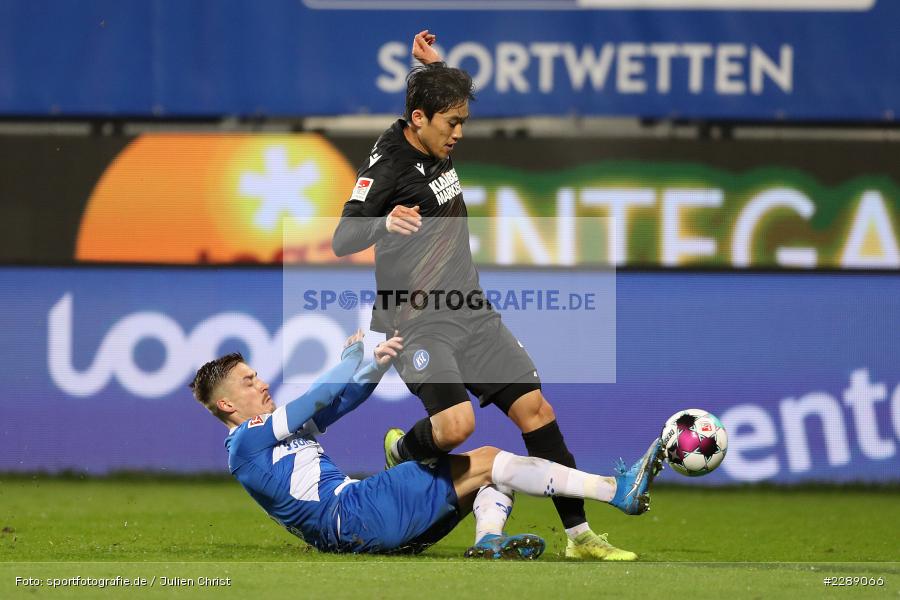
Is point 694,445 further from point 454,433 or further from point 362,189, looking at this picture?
point 362,189

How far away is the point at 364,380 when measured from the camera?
5375 millimetres

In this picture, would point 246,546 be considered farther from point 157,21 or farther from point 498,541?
point 157,21

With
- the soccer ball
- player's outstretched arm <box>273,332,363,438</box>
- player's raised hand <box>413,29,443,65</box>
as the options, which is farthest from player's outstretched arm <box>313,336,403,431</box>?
player's raised hand <box>413,29,443,65</box>

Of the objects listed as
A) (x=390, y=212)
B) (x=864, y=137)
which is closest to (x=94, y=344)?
(x=390, y=212)

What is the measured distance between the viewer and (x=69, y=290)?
8.41 m

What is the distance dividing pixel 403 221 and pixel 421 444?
0.88 metres

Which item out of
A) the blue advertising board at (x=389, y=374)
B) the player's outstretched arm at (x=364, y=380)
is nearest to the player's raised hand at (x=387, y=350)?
the player's outstretched arm at (x=364, y=380)

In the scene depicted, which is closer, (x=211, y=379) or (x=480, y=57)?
(x=211, y=379)

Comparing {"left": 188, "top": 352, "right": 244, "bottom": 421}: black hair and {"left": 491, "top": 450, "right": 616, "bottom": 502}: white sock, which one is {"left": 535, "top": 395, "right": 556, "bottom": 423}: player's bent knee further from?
{"left": 188, "top": 352, "right": 244, "bottom": 421}: black hair

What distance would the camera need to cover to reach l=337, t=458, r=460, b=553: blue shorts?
5.16 meters

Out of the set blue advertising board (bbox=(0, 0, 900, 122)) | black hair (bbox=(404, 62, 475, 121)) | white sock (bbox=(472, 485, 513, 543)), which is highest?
blue advertising board (bbox=(0, 0, 900, 122))

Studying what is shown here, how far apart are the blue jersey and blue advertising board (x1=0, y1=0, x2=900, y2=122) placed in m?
3.49

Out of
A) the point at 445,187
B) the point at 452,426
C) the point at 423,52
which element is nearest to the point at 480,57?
the point at 423,52

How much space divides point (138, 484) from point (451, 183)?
3.63m
